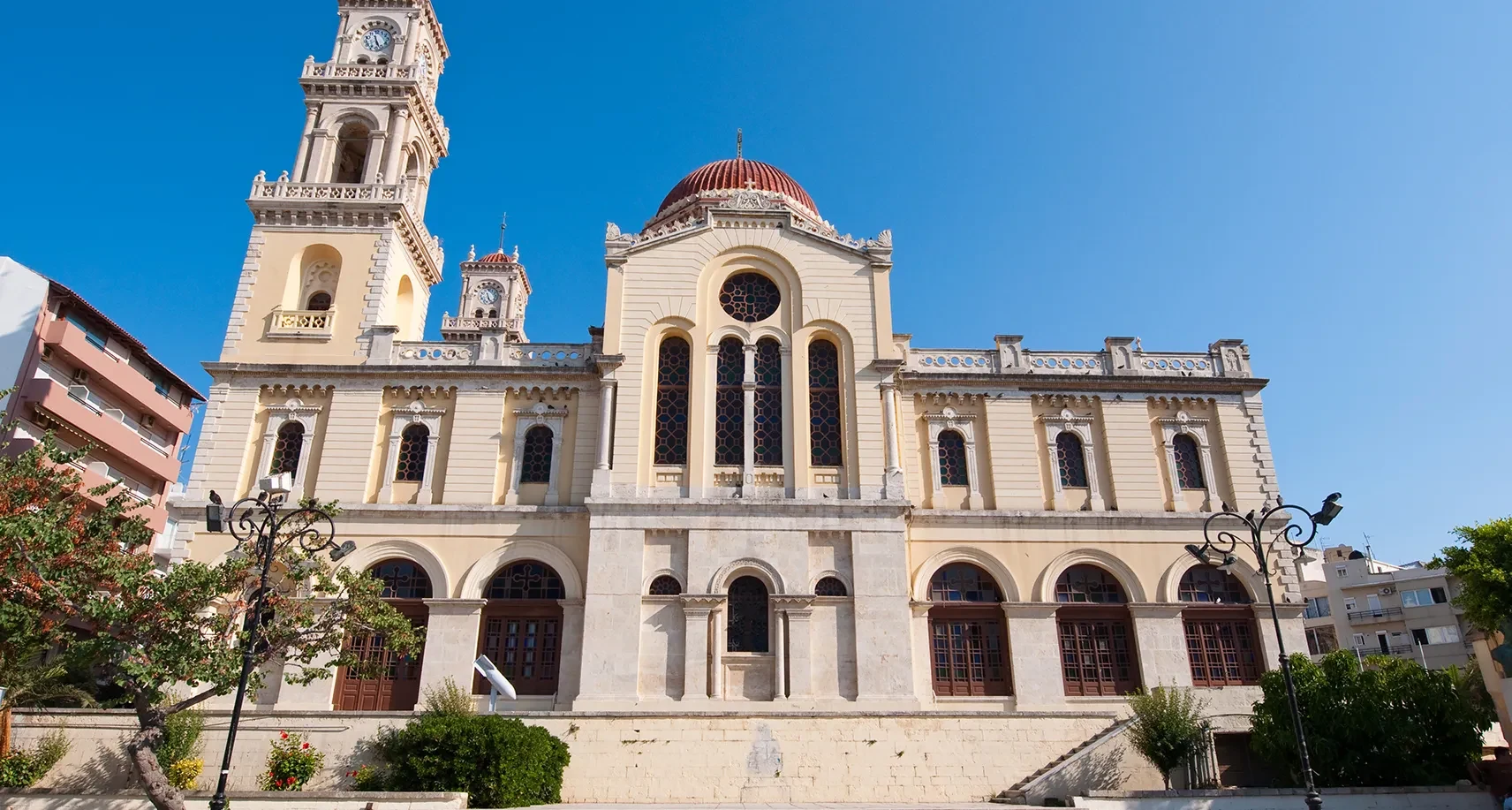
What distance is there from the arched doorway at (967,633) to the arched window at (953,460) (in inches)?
89.4

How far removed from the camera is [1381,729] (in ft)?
59.3

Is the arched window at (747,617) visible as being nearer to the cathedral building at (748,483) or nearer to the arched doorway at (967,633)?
the cathedral building at (748,483)

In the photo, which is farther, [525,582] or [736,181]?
[736,181]

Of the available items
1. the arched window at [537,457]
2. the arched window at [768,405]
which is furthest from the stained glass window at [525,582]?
the arched window at [768,405]

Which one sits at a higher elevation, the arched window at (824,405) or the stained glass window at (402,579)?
the arched window at (824,405)

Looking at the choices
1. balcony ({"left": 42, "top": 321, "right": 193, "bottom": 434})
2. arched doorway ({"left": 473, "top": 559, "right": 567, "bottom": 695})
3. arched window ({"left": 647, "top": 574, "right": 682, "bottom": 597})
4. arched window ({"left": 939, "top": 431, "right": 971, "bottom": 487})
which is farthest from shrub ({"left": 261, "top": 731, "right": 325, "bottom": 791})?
balcony ({"left": 42, "top": 321, "right": 193, "bottom": 434})

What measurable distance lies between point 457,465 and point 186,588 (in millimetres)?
9382

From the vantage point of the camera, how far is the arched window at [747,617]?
22750mm

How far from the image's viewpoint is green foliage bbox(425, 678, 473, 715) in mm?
19391

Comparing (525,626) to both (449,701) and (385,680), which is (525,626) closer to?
(385,680)

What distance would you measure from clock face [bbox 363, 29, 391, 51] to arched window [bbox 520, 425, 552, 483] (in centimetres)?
1585

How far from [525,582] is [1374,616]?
4045 cm

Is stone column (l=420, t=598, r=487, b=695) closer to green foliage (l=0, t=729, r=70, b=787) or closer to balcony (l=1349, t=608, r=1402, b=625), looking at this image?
green foliage (l=0, t=729, r=70, b=787)

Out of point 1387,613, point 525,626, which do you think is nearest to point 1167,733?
point 525,626
